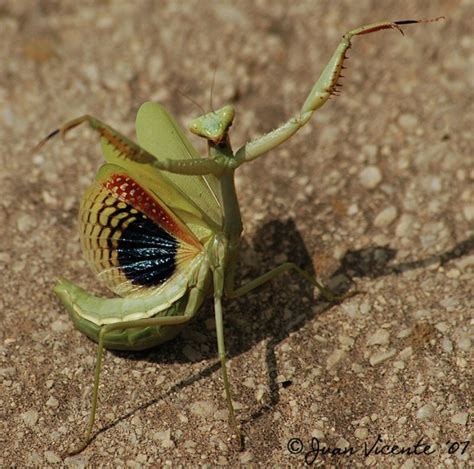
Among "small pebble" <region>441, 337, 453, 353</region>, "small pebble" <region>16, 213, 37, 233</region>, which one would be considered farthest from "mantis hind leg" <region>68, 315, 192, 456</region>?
"small pebble" <region>441, 337, 453, 353</region>

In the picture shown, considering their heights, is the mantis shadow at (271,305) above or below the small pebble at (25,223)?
below

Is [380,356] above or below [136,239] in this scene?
below

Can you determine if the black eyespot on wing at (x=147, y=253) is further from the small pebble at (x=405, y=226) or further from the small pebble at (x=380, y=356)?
the small pebble at (x=405, y=226)

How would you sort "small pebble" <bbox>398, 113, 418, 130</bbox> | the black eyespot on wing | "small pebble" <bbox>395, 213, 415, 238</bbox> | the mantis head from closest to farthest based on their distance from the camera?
1. the mantis head
2. the black eyespot on wing
3. "small pebble" <bbox>395, 213, 415, 238</bbox>
4. "small pebble" <bbox>398, 113, 418, 130</bbox>

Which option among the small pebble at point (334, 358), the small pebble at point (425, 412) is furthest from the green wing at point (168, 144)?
the small pebble at point (425, 412)

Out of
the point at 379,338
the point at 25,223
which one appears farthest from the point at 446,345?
the point at 25,223

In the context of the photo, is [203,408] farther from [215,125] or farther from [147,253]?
[215,125]

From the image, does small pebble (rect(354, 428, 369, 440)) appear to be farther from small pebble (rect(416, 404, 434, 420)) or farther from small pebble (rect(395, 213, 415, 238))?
small pebble (rect(395, 213, 415, 238))

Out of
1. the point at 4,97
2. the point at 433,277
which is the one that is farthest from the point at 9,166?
the point at 433,277
